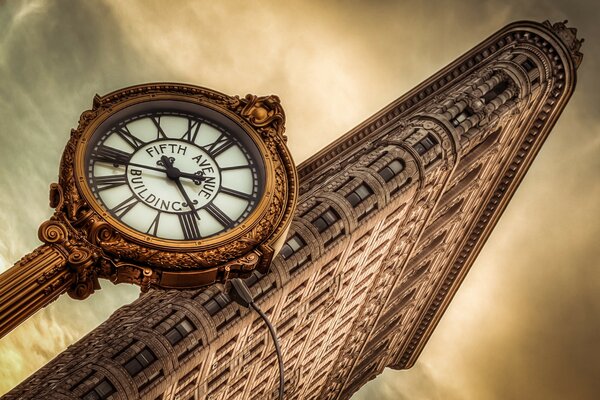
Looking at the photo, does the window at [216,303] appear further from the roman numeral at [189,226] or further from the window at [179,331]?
the roman numeral at [189,226]

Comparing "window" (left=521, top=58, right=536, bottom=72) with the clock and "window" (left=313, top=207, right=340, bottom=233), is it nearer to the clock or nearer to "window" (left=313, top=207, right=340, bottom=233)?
"window" (left=313, top=207, right=340, bottom=233)

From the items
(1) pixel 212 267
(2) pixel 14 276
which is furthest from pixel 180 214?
(2) pixel 14 276

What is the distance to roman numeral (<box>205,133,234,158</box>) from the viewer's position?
11891 millimetres

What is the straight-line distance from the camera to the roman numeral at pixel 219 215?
439 inches

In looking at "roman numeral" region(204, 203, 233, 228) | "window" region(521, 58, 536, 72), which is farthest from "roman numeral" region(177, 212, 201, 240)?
"window" region(521, 58, 536, 72)

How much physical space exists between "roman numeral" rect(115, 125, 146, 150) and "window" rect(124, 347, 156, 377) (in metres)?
18.4

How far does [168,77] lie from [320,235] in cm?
3158

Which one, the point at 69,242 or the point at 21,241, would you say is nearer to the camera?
the point at 69,242

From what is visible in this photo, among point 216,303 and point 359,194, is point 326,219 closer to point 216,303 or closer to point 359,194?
point 359,194

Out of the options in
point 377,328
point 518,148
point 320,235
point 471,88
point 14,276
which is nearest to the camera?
point 14,276

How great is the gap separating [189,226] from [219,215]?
0.51m

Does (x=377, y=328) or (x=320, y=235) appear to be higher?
(x=377, y=328)

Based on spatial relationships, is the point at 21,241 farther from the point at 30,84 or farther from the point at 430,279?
the point at 430,279

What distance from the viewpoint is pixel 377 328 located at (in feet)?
201
